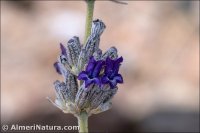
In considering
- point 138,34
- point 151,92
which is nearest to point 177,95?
point 151,92

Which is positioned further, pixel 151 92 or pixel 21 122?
pixel 151 92

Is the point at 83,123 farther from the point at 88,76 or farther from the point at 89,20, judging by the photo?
the point at 89,20

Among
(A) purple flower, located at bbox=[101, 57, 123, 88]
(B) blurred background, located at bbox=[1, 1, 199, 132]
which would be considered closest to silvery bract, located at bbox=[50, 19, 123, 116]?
(A) purple flower, located at bbox=[101, 57, 123, 88]

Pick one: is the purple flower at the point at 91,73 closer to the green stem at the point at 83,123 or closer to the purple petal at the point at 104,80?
the purple petal at the point at 104,80

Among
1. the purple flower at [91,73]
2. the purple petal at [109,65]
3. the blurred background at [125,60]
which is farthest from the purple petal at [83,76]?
the blurred background at [125,60]

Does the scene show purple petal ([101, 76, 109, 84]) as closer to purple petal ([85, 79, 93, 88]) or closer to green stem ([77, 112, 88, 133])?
purple petal ([85, 79, 93, 88])

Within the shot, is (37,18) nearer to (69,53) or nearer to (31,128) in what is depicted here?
(31,128)
